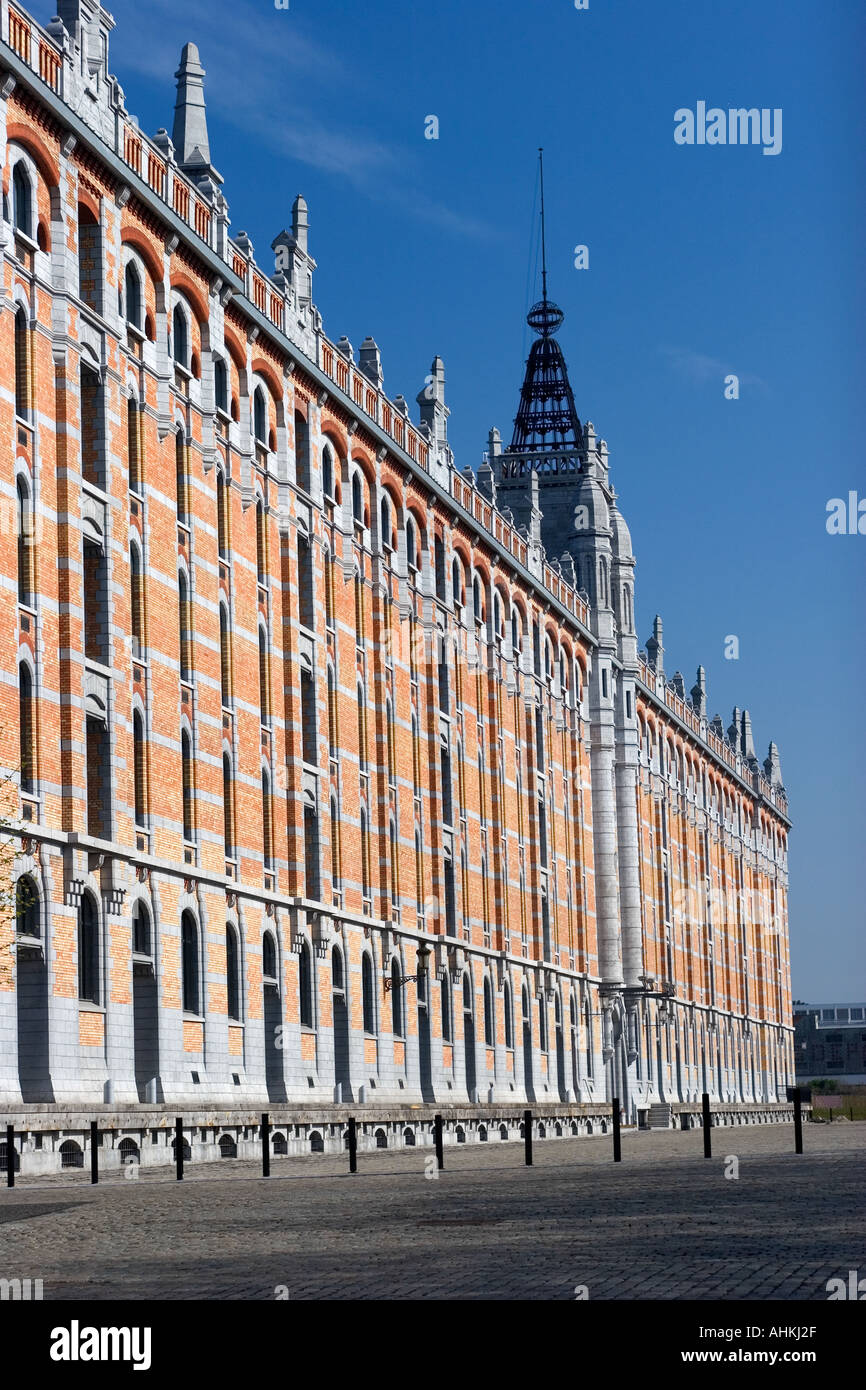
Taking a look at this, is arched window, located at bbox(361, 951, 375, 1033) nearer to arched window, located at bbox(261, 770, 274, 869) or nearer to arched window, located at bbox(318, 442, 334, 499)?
arched window, located at bbox(261, 770, 274, 869)

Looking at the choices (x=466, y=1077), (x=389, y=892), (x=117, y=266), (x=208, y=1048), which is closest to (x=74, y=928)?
(x=208, y=1048)

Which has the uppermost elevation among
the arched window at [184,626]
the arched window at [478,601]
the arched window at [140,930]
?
the arched window at [478,601]

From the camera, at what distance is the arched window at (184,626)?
44.8 metres

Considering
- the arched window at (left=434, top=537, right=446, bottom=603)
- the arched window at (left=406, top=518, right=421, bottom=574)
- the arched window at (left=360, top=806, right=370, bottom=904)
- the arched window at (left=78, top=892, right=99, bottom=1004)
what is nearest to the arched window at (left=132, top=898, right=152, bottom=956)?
the arched window at (left=78, top=892, right=99, bottom=1004)

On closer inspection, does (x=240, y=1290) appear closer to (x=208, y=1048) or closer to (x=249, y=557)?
(x=208, y=1048)

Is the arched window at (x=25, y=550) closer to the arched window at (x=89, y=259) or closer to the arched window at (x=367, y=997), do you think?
the arched window at (x=89, y=259)

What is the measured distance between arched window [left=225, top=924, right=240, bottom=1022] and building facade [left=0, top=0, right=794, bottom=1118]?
0.24ft

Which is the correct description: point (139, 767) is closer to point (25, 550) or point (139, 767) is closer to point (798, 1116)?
point (25, 550)

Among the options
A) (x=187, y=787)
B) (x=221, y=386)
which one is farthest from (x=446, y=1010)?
(x=221, y=386)

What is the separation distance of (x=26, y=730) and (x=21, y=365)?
21.9ft

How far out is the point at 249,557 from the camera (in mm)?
49812

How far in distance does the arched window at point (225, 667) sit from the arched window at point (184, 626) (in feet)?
7.71

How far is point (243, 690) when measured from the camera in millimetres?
48469

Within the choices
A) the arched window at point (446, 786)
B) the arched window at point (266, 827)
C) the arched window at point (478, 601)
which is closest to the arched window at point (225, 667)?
the arched window at point (266, 827)
